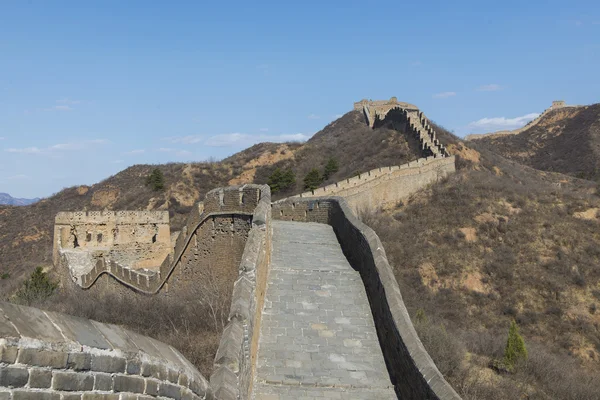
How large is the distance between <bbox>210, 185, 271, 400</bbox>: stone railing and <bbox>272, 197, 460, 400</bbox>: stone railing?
6.00ft

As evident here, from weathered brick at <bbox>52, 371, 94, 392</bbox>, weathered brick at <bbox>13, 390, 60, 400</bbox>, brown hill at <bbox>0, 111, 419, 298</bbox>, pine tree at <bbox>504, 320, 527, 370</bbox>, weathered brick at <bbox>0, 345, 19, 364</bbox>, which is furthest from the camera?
brown hill at <bbox>0, 111, 419, 298</bbox>

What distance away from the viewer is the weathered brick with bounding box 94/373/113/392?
3201mm

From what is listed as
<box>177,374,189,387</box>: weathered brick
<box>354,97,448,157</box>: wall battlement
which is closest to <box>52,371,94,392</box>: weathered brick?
<box>177,374,189,387</box>: weathered brick

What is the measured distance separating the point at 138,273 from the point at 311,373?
511 inches

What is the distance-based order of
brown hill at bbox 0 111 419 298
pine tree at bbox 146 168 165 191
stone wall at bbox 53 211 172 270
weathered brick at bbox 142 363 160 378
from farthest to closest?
pine tree at bbox 146 168 165 191
brown hill at bbox 0 111 419 298
stone wall at bbox 53 211 172 270
weathered brick at bbox 142 363 160 378

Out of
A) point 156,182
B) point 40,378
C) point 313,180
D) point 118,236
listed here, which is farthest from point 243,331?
point 156,182

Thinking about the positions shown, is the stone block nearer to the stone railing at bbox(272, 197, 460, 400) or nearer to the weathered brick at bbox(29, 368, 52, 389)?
the weathered brick at bbox(29, 368, 52, 389)

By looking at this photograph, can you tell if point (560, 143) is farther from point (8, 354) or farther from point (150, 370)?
point (8, 354)

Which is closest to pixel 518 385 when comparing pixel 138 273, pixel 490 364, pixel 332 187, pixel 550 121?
pixel 490 364

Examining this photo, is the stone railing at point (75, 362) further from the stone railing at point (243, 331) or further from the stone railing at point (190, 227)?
the stone railing at point (190, 227)

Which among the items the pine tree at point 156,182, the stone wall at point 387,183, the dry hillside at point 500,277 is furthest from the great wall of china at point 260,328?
the pine tree at point 156,182

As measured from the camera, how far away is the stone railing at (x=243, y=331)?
200 inches

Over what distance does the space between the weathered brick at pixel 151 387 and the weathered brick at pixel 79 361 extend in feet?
1.57

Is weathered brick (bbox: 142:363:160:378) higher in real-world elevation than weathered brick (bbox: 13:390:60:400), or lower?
lower
